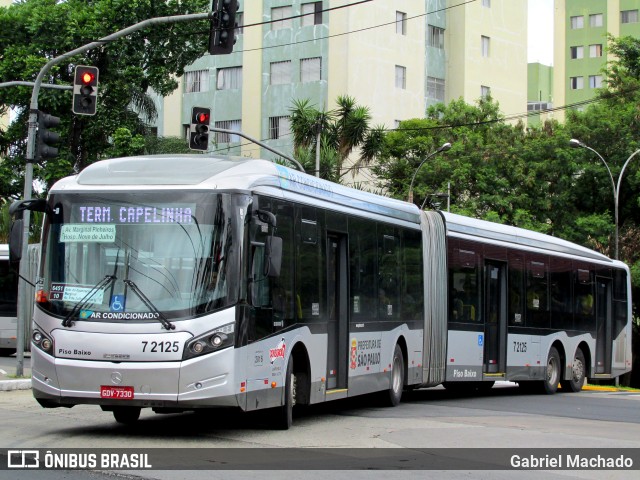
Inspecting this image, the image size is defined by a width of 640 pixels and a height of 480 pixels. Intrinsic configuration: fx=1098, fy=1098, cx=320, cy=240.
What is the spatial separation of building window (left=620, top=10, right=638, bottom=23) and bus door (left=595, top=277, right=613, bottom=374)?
247 feet

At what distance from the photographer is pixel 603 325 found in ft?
86.8

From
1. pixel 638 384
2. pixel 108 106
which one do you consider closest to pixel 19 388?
pixel 108 106

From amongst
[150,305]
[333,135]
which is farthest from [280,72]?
[150,305]

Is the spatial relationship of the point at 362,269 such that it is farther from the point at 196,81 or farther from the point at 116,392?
the point at 196,81

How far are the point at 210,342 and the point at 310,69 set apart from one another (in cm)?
5013

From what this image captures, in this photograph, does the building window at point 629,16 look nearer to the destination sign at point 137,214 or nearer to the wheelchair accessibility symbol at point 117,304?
the destination sign at point 137,214

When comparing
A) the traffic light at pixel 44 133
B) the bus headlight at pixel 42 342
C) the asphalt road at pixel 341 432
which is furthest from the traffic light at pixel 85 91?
the bus headlight at pixel 42 342

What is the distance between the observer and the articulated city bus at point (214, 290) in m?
12.0

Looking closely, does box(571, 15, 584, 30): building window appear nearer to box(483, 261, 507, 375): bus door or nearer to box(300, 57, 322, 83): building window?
box(300, 57, 322, 83): building window

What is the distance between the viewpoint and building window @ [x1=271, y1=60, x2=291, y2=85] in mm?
62000

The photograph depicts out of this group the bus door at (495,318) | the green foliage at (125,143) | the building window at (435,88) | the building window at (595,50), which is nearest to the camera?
the bus door at (495,318)

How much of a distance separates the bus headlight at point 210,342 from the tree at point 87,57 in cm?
2504

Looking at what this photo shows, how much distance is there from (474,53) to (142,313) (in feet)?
192

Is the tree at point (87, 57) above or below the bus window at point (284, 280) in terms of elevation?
above
